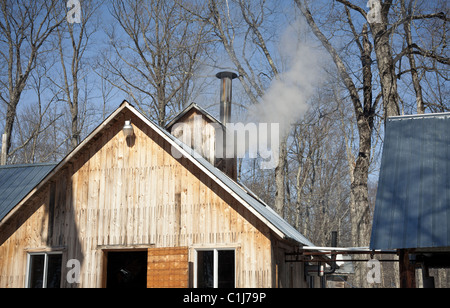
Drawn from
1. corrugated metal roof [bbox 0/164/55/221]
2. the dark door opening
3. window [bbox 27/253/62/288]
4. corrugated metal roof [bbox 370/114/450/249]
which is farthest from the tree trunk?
corrugated metal roof [bbox 0/164/55/221]

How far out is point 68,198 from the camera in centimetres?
1435

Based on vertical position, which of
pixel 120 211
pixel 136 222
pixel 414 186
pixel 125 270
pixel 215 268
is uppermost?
pixel 414 186

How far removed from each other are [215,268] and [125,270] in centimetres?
574

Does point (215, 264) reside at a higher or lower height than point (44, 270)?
higher

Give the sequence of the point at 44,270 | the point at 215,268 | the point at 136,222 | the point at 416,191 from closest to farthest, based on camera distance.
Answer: the point at 416,191
the point at 215,268
the point at 136,222
the point at 44,270

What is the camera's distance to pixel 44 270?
14070 millimetres

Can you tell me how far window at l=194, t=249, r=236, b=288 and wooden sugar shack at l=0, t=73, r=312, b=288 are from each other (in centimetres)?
2

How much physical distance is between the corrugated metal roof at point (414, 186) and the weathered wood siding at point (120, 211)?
3.57 meters

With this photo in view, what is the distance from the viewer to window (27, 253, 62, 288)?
46.0 ft

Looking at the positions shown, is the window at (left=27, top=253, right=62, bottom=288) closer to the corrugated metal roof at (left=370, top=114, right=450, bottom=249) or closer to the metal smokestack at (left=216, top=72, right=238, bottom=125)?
the metal smokestack at (left=216, top=72, right=238, bottom=125)

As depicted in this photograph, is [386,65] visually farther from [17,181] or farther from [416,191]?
[17,181]

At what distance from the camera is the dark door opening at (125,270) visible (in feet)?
58.3

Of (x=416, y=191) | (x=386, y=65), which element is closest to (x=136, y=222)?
(x=416, y=191)

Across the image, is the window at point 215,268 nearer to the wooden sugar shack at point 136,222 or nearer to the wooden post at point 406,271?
Result: the wooden sugar shack at point 136,222
